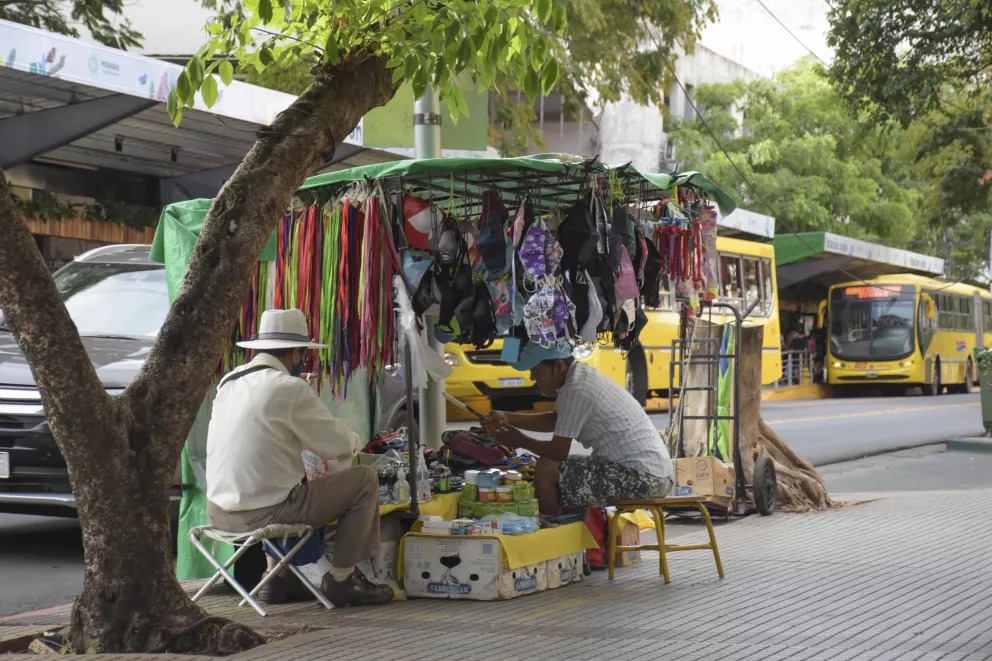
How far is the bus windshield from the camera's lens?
3581cm

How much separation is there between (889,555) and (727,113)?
32.3m

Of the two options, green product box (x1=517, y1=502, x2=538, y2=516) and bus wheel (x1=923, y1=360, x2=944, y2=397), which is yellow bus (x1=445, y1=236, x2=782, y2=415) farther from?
bus wheel (x1=923, y1=360, x2=944, y2=397)

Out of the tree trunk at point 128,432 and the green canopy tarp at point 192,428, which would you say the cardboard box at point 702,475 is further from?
the tree trunk at point 128,432

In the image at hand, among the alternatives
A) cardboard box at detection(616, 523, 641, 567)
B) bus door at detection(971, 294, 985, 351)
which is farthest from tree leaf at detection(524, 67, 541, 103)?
bus door at detection(971, 294, 985, 351)

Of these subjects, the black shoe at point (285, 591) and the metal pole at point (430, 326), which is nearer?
the black shoe at point (285, 591)

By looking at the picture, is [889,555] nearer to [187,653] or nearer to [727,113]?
[187,653]

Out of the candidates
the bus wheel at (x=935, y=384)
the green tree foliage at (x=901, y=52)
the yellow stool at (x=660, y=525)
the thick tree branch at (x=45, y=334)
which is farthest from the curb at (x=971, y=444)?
the bus wheel at (x=935, y=384)

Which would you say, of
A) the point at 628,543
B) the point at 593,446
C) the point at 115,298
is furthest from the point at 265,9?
the point at 115,298

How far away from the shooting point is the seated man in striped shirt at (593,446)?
8.21 metres

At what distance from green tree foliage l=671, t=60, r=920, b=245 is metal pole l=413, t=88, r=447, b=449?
27.4m

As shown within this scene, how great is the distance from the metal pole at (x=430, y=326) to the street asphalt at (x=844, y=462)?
8.38ft

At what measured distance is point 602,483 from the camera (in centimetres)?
820

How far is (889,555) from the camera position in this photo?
30.0 feet

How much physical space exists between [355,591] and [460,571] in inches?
23.8
